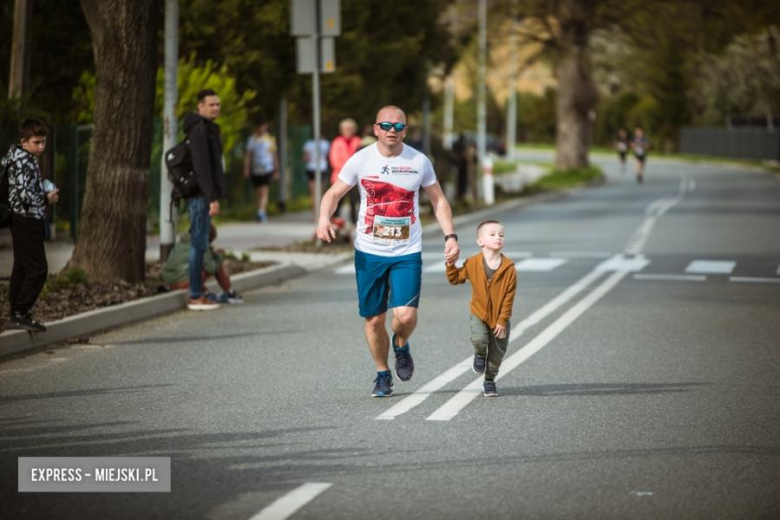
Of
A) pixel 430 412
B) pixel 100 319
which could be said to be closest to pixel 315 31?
pixel 100 319

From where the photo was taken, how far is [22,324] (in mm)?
11125

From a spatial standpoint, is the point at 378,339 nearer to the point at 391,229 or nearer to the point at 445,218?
the point at 391,229

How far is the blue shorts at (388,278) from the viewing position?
28.7 feet

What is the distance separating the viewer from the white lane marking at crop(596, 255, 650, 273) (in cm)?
1816

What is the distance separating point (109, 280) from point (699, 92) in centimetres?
7662

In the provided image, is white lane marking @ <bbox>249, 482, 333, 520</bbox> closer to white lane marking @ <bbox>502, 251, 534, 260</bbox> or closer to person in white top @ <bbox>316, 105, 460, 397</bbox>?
person in white top @ <bbox>316, 105, 460, 397</bbox>

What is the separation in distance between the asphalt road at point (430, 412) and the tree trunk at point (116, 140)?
1.28 metres

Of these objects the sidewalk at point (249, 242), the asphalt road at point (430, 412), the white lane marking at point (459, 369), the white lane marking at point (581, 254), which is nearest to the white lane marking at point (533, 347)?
the asphalt road at point (430, 412)

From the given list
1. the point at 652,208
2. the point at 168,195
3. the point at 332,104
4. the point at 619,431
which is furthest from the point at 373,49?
the point at 619,431

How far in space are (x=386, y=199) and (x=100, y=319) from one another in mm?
4594

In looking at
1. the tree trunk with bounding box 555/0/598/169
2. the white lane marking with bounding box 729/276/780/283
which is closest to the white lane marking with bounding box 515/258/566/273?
the white lane marking with bounding box 729/276/780/283

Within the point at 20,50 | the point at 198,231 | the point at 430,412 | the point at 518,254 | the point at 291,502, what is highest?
the point at 20,50

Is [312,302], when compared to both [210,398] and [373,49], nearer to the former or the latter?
[210,398]

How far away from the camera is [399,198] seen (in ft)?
28.5
